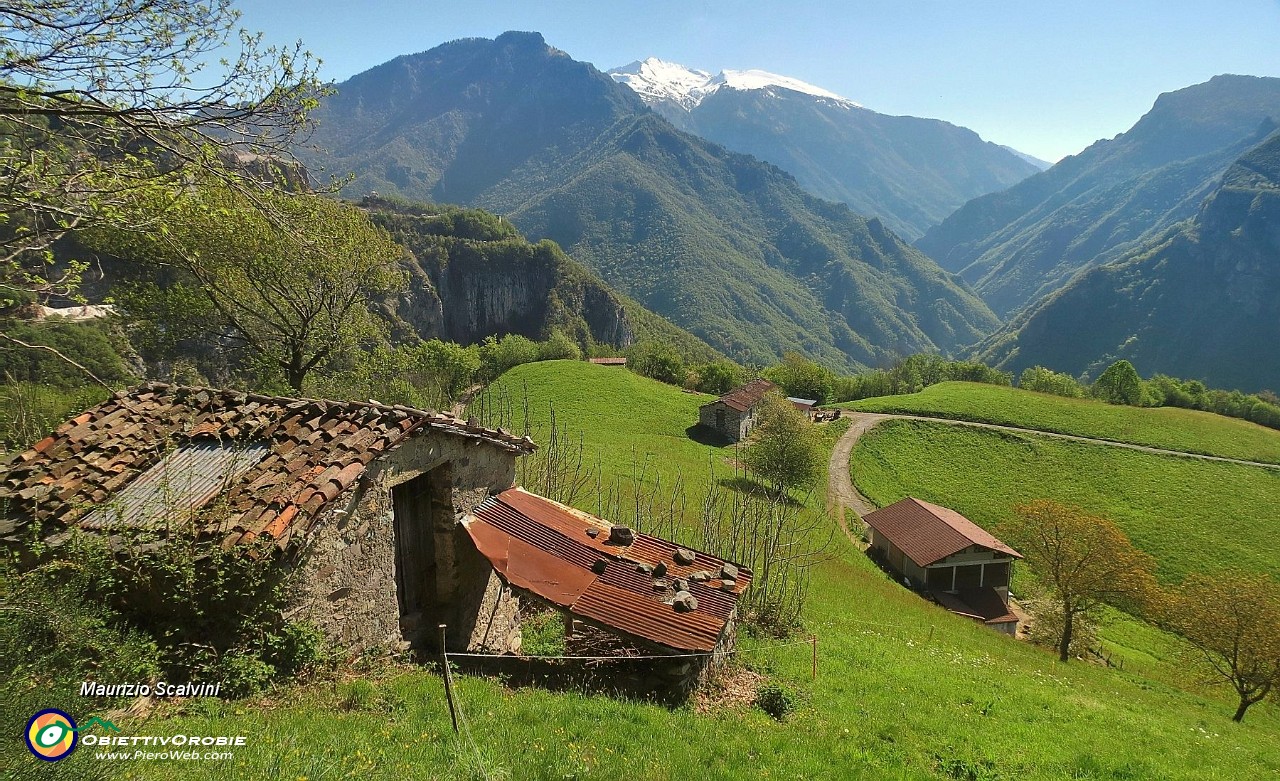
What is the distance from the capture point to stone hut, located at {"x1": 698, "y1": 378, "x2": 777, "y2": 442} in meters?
55.3

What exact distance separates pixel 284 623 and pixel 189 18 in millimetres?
6929

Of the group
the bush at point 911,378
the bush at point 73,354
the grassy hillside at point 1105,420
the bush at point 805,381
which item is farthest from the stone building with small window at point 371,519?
the bush at point 911,378

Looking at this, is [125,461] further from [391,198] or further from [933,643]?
[391,198]

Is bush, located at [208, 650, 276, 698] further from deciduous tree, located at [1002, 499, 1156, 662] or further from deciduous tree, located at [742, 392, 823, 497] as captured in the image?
deciduous tree, located at [742, 392, 823, 497]

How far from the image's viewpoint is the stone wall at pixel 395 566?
698 centimetres

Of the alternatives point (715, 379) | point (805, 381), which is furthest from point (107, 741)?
point (805, 381)

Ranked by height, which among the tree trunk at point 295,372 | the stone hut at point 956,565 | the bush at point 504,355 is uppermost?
the tree trunk at point 295,372

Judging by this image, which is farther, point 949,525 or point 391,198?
point 391,198

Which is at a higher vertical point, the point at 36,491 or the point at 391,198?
the point at 391,198

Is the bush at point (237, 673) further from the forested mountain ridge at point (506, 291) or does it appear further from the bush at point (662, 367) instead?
the forested mountain ridge at point (506, 291)

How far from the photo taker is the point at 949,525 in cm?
3506

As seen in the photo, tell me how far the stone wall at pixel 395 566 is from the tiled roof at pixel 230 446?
36cm

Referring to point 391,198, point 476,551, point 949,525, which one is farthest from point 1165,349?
point 391,198

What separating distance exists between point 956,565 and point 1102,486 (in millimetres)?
26460
